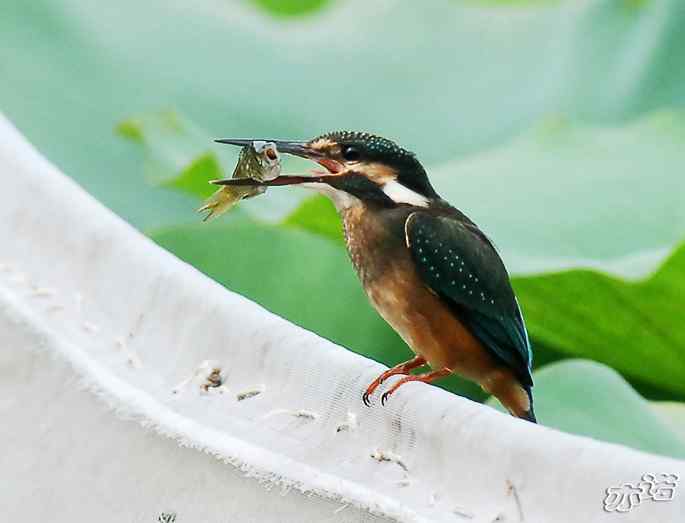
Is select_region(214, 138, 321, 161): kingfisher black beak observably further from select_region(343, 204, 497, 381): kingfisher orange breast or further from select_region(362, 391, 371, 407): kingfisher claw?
select_region(362, 391, 371, 407): kingfisher claw

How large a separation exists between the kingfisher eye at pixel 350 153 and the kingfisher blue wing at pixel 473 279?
0.22ft

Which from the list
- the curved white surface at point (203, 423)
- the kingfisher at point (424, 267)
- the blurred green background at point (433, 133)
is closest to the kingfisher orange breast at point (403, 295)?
the kingfisher at point (424, 267)

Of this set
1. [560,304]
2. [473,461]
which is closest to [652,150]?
[560,304]

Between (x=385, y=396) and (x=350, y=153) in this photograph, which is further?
(x=350, y=153)

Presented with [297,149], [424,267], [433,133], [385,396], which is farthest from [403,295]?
[433,133]

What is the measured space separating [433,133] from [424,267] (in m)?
0.92

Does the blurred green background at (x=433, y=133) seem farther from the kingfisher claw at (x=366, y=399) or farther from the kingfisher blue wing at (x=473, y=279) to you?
the kingfisher claw at (x=366, y=399)

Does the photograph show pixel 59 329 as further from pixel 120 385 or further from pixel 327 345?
pixel 327 345

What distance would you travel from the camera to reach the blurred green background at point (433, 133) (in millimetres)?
1337

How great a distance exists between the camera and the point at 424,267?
3.83 ft

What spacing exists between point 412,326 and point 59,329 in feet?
1.03

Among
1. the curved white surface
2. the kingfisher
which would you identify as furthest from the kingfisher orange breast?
the curved white surface

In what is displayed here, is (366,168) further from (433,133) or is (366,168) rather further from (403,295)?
(433,133)

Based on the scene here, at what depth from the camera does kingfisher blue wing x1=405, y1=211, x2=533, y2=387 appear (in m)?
1.15
